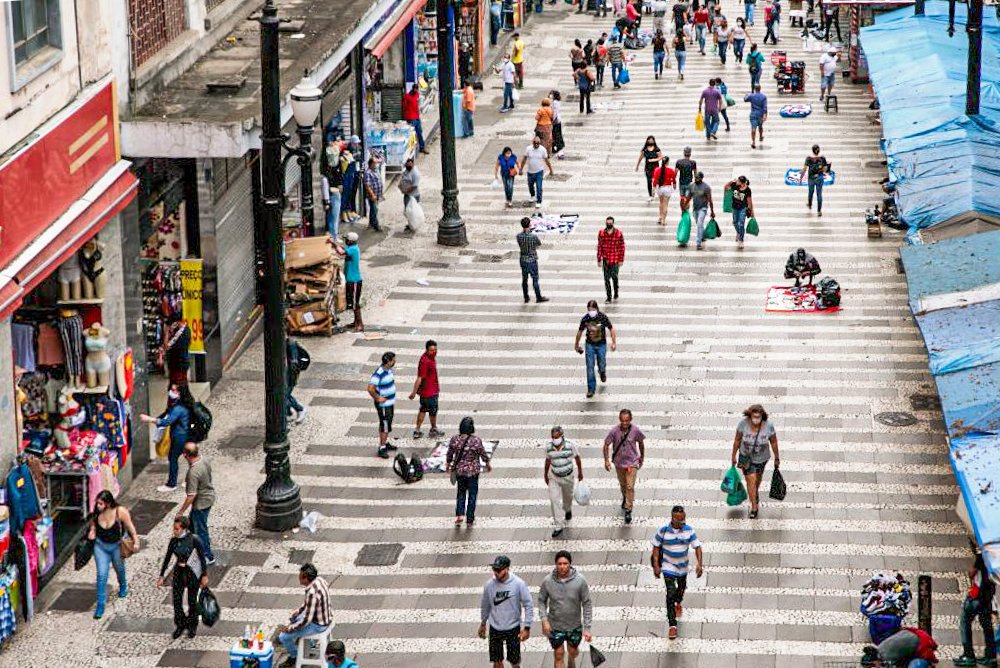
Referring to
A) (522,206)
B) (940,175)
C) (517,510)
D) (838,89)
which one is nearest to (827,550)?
(517,510)

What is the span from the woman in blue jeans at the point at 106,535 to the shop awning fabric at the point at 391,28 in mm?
17503

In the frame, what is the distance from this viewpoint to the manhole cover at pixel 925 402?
25.5 metres

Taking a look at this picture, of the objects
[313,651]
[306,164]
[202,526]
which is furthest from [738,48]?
[313,651]

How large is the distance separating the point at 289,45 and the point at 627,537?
12.8 m

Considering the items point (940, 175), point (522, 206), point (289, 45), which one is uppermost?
point (289, 45)

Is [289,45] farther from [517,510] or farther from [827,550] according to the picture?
[827,550]

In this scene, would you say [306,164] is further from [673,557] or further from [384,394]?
[673,557]

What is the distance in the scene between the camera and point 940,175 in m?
30.0

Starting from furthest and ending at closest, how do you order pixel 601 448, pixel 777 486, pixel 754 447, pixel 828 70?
pixel 828 70 → pixel 601 448 → pixel 777 486 → pixel 754 447

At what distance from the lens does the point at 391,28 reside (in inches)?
1475

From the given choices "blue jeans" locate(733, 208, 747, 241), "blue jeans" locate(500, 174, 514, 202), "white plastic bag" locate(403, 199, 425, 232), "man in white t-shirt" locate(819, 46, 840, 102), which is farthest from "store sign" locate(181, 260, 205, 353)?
"man in white t-shirt" locate(819, 46, 840, 102)

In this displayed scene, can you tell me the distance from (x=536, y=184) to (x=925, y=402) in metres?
13.4

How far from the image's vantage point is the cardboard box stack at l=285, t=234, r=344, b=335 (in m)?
29.0

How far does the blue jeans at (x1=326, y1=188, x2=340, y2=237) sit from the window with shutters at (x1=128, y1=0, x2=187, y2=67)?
6.94 metres
